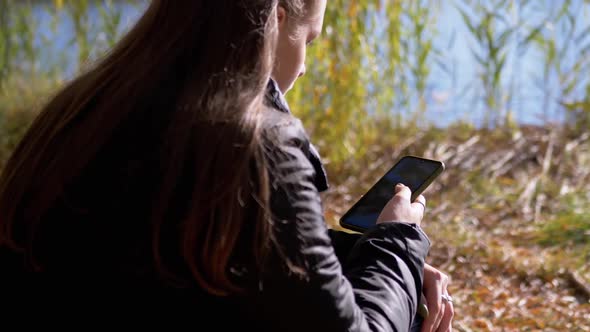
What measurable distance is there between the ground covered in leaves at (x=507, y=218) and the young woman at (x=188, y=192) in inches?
51.4

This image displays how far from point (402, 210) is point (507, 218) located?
206 centimetres

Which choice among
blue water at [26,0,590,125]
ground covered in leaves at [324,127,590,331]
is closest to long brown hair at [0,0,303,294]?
ground covered in leaves at [324,127,590,331]

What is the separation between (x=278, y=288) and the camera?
1136 mm

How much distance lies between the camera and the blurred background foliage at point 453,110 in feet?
10.5

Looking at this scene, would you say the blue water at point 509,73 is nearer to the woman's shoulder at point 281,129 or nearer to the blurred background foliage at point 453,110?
the blurred background foliage at point 453,110

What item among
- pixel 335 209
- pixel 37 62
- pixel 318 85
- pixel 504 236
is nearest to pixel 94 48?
pixel 37 62

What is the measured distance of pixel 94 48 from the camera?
3826 millimetres

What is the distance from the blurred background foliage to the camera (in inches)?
125

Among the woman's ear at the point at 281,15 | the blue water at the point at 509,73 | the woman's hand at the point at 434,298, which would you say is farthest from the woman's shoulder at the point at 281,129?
the blue water at the point at 509,73

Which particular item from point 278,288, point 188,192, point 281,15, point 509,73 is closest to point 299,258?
point 278,288

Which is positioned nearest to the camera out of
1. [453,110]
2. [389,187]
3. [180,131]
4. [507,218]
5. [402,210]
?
[180,131]

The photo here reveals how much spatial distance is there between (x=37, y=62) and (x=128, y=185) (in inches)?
128

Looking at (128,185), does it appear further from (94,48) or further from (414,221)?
(94,48)

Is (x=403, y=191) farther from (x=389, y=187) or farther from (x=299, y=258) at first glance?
(x=299, y=258)
